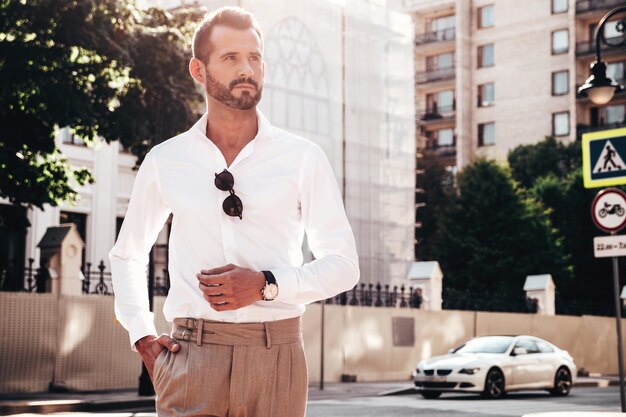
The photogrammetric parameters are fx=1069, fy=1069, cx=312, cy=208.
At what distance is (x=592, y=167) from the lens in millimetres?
13180

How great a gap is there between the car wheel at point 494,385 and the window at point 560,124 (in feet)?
160

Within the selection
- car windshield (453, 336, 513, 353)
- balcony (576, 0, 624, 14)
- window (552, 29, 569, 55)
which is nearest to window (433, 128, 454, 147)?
window (552, 29, 569, 55)

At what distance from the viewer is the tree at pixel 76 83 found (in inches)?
736

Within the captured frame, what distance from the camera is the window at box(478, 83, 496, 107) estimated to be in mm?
71688

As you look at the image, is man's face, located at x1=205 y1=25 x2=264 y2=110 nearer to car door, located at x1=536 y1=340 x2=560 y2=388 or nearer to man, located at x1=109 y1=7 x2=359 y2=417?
man, located at x1=109 y1=7 x2=359 y2=417

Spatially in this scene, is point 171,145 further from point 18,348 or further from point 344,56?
point 344,56

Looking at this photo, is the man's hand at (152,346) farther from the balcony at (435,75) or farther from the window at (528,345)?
the balcony at (435,75)

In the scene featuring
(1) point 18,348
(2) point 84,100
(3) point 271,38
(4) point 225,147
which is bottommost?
(1) point 18,348

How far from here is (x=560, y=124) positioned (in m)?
67.9

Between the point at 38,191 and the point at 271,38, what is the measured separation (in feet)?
79.4

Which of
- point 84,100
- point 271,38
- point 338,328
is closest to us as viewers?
point 84,100

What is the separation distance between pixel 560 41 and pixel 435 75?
8.99 m

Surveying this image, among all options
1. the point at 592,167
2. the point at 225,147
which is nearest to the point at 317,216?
the point at 225,147

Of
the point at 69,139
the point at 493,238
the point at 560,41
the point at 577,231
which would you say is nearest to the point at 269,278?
the point at 69,139
